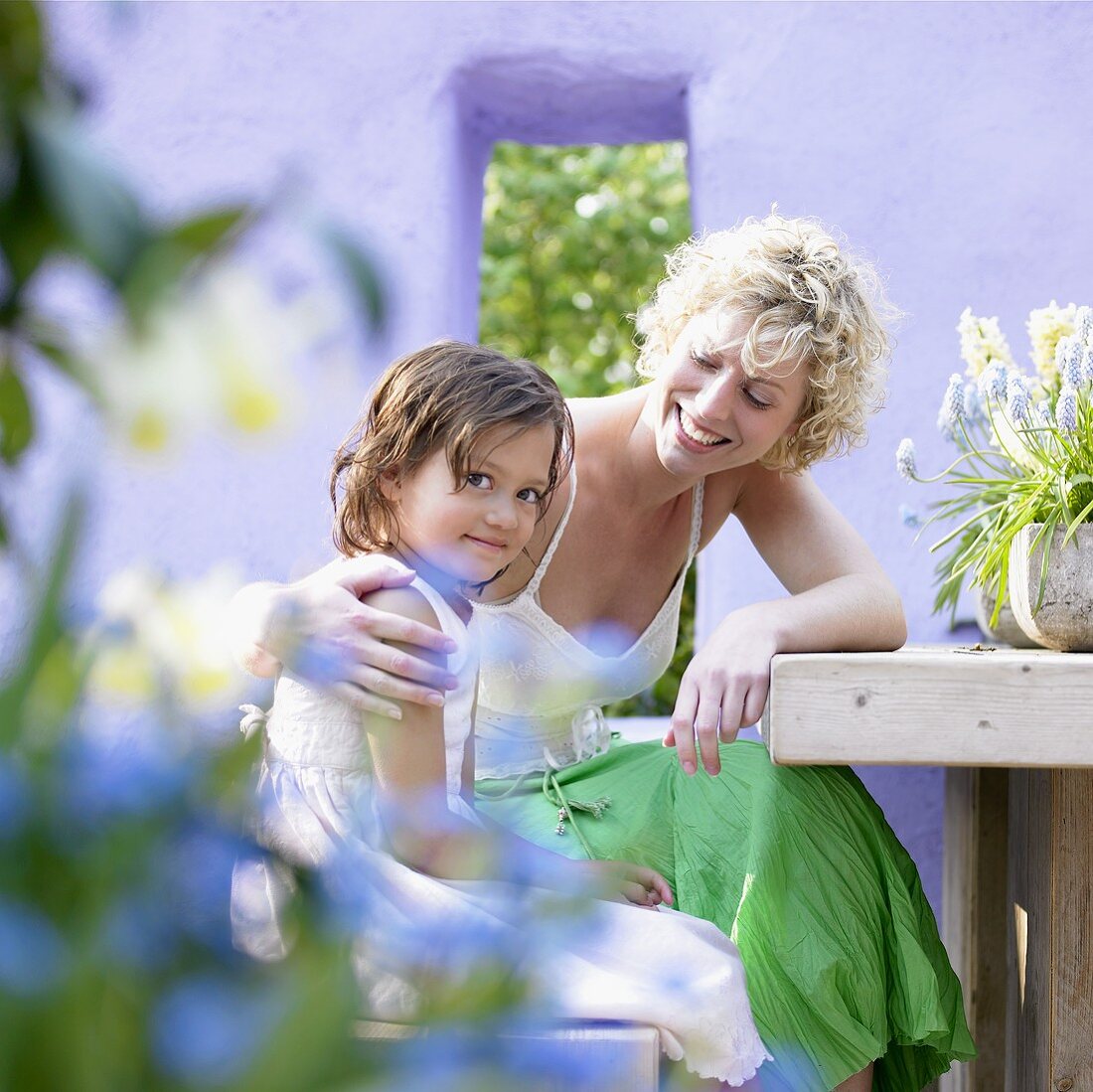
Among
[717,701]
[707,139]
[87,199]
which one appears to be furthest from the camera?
[707,139]

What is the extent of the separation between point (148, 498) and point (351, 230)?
8.57 ft

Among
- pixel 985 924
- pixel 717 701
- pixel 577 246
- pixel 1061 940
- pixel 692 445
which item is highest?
pixel 577 246

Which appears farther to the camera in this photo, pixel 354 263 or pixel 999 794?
pixel 999 794

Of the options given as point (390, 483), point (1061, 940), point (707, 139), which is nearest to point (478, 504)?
point (390, 483)

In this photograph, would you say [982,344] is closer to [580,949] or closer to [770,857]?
[770,857]

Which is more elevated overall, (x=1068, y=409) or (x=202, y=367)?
(x=1068, y=409)

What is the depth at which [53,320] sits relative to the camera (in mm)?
281

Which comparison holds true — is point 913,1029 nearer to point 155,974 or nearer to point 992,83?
point 155,974

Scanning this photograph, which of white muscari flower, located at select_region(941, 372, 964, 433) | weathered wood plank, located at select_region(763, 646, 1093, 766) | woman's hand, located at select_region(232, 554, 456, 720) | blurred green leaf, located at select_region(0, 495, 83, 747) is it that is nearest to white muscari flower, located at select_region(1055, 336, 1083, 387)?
white muscari flower, located at select_region(941, 372, 964, 433)

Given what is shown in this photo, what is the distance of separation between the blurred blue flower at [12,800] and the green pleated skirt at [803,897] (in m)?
1.31

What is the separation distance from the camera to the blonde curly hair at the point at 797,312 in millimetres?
1859

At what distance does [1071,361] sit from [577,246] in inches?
200

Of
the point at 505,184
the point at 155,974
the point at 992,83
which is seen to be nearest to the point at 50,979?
the point at 155,974

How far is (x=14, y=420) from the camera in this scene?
317mm
